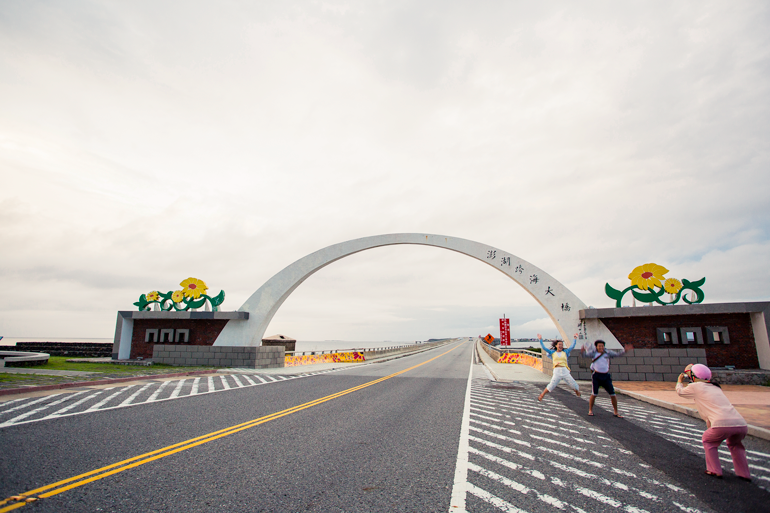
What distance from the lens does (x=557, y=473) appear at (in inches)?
199

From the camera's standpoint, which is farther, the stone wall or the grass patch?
the stone wall

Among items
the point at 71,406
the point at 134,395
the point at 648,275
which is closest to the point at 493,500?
the point at 71,406

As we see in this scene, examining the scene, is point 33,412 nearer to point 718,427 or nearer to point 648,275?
point 718,427

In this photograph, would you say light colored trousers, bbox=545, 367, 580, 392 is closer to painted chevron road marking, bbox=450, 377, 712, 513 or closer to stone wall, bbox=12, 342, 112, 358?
painted chevron road marking, bbox=450, 377, 712, 513

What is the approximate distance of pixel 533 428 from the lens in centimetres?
780

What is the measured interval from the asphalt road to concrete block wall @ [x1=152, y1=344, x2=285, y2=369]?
493 inches

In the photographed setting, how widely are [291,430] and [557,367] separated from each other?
834 centimetres

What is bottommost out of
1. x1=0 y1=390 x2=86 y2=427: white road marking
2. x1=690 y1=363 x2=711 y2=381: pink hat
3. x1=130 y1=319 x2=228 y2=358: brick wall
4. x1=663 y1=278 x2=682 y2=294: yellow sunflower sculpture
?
x1=0 y1=390 x2=86 y2=427: white road marking

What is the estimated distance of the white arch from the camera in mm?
23062

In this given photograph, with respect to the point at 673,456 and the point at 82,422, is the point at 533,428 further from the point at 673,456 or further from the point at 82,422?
the point at 82,422

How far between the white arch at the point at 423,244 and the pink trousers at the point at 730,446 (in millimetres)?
17943

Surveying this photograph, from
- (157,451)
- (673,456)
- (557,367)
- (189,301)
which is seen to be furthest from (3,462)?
(189,301)

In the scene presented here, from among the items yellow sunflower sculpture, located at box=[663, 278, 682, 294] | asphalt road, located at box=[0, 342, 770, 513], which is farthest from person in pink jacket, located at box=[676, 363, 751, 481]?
yellow sunflower sculpture, located at box=[663, 278, 682, 294]

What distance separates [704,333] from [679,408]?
1262cm
